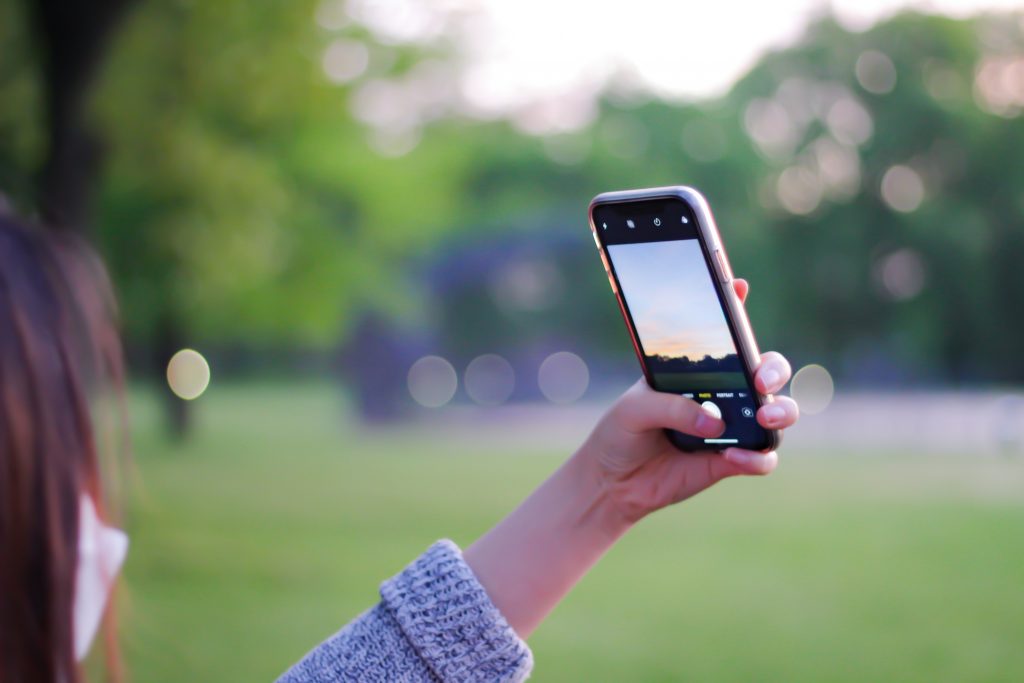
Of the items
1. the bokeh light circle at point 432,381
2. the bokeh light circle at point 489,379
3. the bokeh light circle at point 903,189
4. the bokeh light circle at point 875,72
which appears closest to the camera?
the bokeh light circle at point 903,189

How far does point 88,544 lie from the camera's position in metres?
1.45

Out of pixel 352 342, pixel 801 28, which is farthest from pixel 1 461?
pixel 801 28

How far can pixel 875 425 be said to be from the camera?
68.9 feet

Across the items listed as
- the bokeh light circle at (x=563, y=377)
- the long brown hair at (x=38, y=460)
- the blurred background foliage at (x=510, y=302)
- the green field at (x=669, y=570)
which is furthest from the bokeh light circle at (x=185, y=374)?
the long brown hair at (x=38, y=460)

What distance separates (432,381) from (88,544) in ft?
91.5

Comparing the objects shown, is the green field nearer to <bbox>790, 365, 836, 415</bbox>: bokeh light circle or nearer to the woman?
the woman

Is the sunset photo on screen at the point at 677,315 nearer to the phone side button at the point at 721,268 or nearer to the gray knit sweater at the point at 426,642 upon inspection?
the phone side button at the point at 721,268

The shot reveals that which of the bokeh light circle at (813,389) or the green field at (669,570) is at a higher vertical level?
the green field at (669,570)

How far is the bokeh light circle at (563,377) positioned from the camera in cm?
3212

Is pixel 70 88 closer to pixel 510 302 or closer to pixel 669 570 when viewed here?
pixel 669 570

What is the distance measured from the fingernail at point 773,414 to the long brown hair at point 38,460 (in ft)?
3.02

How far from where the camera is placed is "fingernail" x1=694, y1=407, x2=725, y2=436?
4.64ft

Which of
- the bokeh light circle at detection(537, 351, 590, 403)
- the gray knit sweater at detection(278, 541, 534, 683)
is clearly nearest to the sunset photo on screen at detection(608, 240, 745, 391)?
the gray knit sweater at detection(278, 541, 534, 683)

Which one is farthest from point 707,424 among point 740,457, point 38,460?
point 38,460
